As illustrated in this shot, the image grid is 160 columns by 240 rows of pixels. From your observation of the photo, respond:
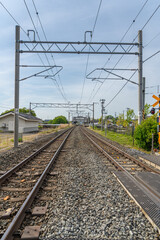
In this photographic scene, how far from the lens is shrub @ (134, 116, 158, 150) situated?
11250 mm

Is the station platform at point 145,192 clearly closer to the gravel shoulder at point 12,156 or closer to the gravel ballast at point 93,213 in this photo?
the gravel ballast at point 93,213

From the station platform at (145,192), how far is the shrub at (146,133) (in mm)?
5593

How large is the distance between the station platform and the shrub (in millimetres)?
5593

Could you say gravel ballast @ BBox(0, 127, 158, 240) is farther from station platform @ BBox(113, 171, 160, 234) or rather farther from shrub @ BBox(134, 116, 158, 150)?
shrub @ BBox(134, 116, 158, 150)

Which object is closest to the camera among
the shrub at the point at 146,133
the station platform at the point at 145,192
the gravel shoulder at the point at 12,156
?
the station platform at the point at 145,192

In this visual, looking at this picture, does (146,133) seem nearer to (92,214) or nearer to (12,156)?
(12,156)

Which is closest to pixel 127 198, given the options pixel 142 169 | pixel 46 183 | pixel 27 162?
pixel 46 183

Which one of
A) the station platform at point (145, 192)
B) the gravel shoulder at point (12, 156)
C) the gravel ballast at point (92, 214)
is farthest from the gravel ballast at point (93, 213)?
the gravel shoulder at point (12, 156)

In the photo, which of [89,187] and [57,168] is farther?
[57,168]

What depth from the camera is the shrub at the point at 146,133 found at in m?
11.2

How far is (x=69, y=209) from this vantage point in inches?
151

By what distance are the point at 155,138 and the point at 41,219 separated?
379 inches

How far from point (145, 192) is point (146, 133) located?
7.49m

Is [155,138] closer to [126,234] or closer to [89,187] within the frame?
[89,187]
